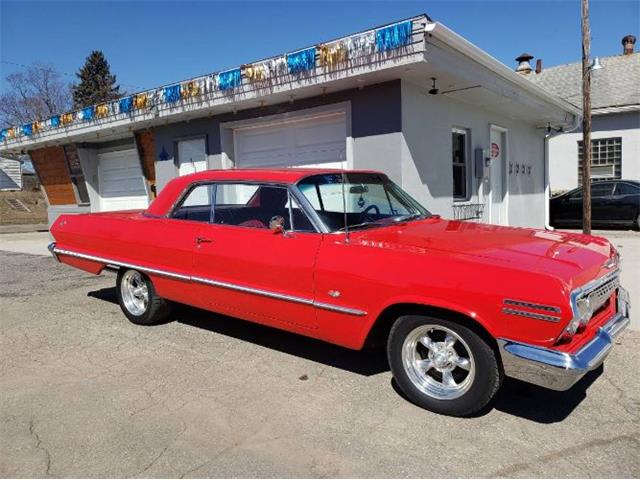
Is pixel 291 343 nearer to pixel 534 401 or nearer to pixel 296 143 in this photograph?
pixel 534 401

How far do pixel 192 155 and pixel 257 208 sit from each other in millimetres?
7183

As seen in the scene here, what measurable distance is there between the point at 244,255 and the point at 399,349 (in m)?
1.49

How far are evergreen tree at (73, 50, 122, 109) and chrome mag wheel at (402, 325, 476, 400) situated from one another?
4668 cm

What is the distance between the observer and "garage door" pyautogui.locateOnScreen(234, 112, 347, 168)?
350 inches

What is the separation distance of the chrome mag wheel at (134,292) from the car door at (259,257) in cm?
105

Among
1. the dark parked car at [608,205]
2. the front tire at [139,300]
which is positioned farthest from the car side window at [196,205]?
the dark parked car at [608,205]

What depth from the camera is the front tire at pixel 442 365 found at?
303cm

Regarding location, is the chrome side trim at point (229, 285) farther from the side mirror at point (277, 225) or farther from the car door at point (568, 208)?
the car door at point (568, 208)

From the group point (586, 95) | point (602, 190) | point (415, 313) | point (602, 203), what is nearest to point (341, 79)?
point (415, 313)

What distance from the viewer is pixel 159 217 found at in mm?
5055

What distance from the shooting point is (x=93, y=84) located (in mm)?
44438

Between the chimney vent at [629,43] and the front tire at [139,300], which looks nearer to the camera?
the front tire at [139,300]

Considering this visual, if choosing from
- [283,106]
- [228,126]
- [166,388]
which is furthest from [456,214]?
[166,388]

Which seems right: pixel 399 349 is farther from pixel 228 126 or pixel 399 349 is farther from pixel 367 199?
pixel 228 126
